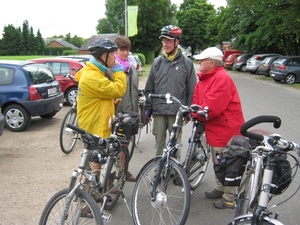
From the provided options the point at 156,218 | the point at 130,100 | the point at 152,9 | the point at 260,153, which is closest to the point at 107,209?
the point at 156,218

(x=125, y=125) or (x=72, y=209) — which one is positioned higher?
(x=125, y=125)

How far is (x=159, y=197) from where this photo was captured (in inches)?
133

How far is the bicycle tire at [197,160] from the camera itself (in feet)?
13.6

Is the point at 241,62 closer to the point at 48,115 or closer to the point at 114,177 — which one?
the point at 48,115

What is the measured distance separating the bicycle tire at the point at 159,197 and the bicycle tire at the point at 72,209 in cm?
71

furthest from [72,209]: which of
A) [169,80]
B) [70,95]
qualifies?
[70,95]

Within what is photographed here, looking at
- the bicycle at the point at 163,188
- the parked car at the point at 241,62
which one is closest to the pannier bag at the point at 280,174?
the bicycle at the point at 163,188

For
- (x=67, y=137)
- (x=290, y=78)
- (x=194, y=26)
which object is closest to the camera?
(x=67, y=137)

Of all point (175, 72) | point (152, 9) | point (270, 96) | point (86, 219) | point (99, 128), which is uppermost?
point (152, 9)

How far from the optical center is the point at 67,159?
20.0 feet

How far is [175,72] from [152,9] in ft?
164

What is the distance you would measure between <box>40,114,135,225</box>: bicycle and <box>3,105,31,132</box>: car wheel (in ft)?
15.8

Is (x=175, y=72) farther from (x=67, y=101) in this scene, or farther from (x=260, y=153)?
(x=67, y=101)

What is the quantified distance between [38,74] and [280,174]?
284 inches
